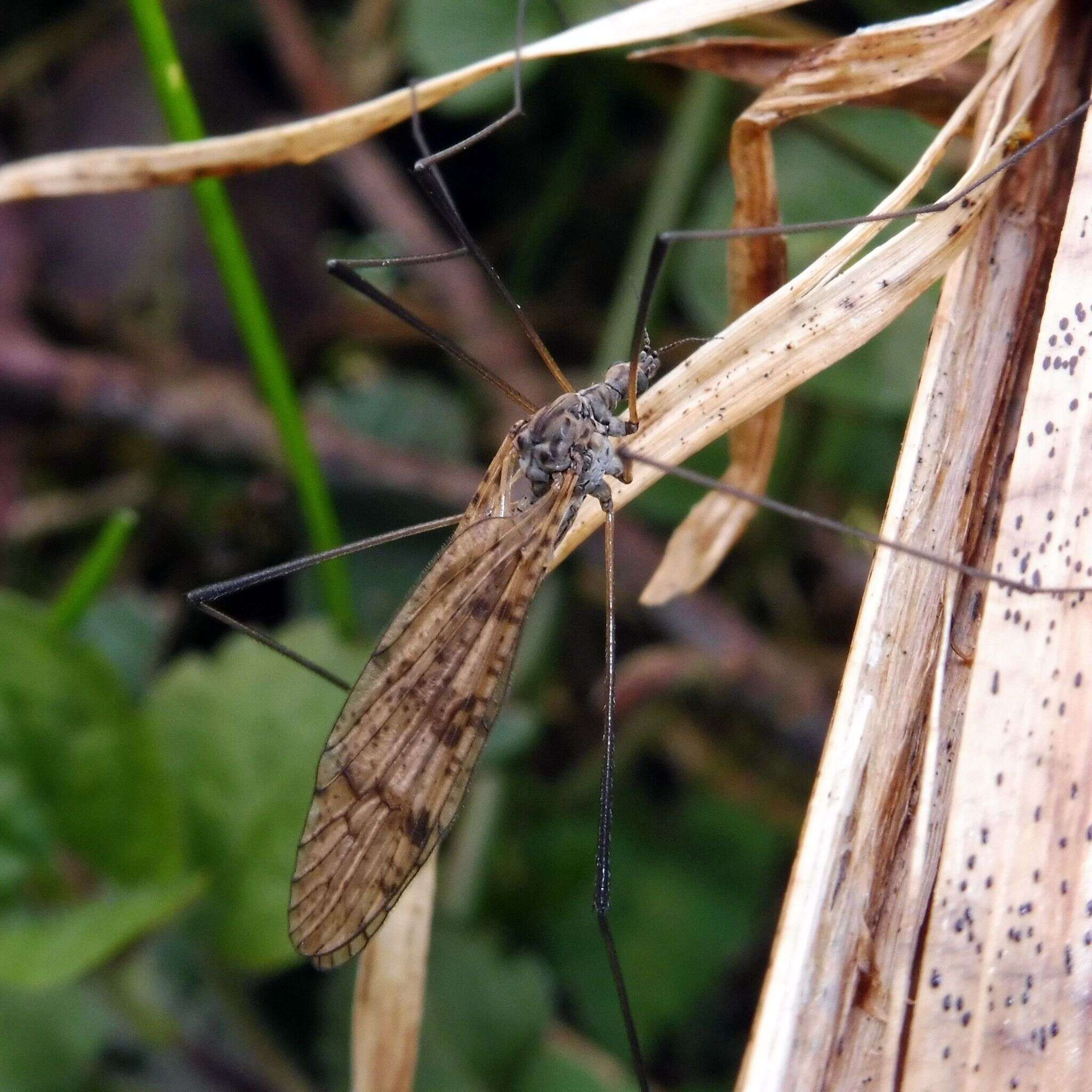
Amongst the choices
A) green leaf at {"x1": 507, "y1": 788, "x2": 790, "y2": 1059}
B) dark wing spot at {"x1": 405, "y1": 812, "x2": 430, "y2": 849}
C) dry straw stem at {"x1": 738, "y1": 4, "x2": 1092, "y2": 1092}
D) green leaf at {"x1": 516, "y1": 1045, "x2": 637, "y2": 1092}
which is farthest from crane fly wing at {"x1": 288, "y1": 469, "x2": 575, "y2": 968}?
green leaf at {"x1": 507, "y1": 788, "x2": 790, "y2": 1059}

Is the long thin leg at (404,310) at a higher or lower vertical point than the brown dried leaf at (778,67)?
lower

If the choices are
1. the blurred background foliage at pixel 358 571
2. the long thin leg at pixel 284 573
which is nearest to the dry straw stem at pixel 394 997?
the blurred background foliage at pixel 358 571

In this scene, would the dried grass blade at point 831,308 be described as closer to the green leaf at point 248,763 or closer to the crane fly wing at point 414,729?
the crane fly wing at point 414,729

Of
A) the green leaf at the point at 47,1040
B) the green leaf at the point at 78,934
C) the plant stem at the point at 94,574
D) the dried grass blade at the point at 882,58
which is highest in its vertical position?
the dried grass blade at the point at 882,58

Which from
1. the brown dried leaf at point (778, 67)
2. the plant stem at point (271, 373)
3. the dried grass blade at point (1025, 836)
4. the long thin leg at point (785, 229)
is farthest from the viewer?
the plant stem at point (271, 373)

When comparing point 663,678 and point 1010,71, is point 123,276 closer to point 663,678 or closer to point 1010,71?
point 663,678

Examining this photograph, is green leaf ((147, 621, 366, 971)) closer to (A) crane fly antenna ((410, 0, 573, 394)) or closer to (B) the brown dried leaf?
(A) crane fly antenna ((410, 0, 573, 394))

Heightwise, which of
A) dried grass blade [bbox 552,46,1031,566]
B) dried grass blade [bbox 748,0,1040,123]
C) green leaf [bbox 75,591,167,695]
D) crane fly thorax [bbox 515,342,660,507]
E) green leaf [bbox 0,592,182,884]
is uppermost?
dried grass blade [bbox 748,0,1040,123]

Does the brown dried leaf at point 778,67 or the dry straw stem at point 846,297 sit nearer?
the dry straw stem at point 846,297
